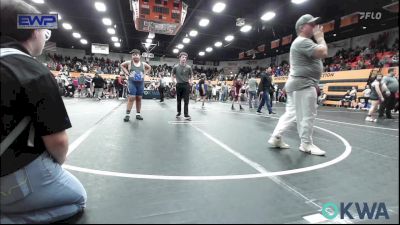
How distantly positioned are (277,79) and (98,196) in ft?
84.1

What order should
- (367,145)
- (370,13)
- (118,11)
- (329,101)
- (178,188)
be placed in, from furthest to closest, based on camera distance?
1. (329,101)
2. (118,11)
3. (370,13)
4. (367,145)
5. (178,188)

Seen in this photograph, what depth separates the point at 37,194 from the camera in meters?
1.36

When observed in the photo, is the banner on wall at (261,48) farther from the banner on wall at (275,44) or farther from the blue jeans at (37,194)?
the blue jeans at (37,194)

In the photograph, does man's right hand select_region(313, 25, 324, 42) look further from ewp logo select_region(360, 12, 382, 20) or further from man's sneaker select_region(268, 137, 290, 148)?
ewp logo select_region(360, 12, 382, 20)

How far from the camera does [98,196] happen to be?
1785mm

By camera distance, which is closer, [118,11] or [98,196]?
[98,196]

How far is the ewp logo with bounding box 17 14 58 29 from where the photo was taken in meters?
1.15

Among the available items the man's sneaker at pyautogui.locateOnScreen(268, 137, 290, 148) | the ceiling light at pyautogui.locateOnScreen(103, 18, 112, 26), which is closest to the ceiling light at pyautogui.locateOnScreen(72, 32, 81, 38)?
the ceiling light at pyautogui.locateOnScreen(103, 18, 112, 26)

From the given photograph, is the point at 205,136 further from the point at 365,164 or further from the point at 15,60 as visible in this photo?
the point at 15,60

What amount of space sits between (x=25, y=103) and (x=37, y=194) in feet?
1.53

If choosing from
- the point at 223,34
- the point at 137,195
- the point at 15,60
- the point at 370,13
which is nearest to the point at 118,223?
the point at 137,195

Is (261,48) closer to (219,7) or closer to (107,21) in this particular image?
(219,7)

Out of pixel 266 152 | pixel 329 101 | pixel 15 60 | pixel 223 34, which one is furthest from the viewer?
pixel 223 34

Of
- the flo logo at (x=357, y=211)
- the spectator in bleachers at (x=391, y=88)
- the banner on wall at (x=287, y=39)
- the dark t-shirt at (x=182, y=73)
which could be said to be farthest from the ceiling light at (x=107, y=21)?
the flo logo at (x=357, y=211)
